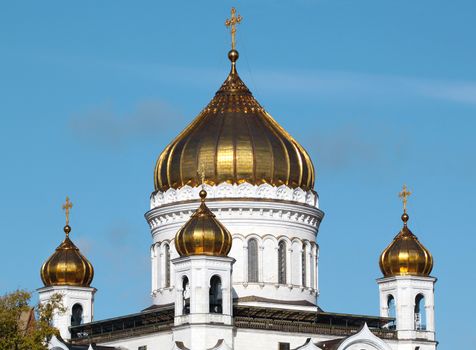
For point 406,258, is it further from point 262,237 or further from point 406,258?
point 262,237

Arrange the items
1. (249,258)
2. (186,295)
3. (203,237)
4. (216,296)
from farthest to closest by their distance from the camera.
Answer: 1. (249,258)
2. (186,295)
3. (216,296)
4. (203,237)

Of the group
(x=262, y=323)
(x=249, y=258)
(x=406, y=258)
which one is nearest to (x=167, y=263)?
(x=249, y=258)

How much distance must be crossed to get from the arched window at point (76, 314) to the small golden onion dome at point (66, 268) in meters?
0.96

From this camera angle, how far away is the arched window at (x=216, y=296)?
64500 millimetres

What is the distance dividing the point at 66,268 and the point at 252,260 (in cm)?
848

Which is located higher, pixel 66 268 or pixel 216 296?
pixel 66 268

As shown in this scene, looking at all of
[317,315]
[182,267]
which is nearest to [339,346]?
[317,315]

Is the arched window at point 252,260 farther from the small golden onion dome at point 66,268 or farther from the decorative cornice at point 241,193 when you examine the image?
the small golden onion dome at point 66,268

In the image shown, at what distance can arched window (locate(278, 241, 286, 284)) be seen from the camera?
2719 inches

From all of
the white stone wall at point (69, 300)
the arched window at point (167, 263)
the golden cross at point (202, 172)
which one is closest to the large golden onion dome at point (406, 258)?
the golden cross at point (202, 172)

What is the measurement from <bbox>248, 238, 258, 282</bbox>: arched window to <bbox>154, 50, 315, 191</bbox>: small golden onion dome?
248 cm

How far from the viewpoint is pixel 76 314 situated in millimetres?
72812

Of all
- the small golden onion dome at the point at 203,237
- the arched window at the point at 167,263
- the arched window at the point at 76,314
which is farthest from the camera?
the arched window at the point at 76,314

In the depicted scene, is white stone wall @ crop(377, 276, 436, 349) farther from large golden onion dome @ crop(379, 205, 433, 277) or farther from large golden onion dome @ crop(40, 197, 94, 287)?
large golden onion dome @ crop(40, 197, 94, 287)
